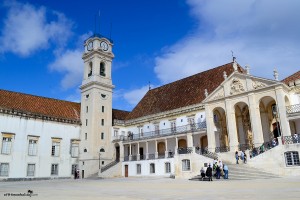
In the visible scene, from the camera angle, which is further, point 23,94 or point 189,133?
point 23,94

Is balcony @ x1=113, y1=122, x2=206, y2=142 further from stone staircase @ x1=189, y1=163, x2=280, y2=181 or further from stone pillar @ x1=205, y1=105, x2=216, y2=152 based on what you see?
stone staircase @ x1=189, y1=163, x2=280, y2=181

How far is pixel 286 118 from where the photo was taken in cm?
2323

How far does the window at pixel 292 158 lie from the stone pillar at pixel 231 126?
551cm

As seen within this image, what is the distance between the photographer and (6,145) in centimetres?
3077

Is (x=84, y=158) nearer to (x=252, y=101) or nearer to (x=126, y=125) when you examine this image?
(x=126, y=125)

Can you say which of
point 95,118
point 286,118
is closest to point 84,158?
point 95,118

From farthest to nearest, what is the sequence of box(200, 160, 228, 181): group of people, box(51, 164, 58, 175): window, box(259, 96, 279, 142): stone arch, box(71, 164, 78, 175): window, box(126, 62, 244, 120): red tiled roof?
box(71, 164, 78, 175): window, box(51, 164, 58, 175): window, box(126, 62, 244, 120): red tiled roof, box(259, 96, 279, 142): stone arch, box(200, 160, 228, 181): group of people

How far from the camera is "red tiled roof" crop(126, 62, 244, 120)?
33.8 metres

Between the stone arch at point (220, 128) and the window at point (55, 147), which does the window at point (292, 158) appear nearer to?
the stone arch at point (220, 128)

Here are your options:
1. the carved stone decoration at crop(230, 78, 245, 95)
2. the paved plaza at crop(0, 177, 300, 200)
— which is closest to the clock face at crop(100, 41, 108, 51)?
the carved stone decoration at crop(230, 78, 245, 95)

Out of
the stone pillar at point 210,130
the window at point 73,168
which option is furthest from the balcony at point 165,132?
the window at point 73,168

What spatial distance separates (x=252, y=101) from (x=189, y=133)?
8306mm

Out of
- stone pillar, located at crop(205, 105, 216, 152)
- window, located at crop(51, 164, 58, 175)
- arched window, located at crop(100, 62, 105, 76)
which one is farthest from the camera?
arched window, located at crop(100, 62, 105, 76)

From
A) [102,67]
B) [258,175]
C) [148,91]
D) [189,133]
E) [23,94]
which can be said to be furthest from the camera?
[148,91]
